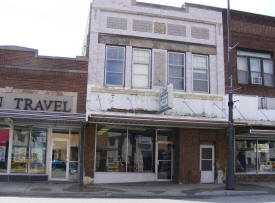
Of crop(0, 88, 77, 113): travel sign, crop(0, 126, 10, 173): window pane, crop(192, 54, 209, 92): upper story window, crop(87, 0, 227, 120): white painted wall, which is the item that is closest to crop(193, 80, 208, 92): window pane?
crop(192, 54, 209, 92): upper story window

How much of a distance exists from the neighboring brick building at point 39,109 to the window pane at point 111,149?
1076 millimetres

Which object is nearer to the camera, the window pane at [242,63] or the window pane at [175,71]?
the window pane at [175,71]

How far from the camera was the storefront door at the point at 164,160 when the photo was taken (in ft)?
57.3

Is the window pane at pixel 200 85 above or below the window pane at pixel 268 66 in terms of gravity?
below

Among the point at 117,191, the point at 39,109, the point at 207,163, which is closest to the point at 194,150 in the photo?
the point at 207,163

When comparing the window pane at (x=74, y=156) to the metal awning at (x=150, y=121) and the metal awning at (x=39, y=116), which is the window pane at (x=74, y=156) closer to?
the metal awning at (x=150, y=121)

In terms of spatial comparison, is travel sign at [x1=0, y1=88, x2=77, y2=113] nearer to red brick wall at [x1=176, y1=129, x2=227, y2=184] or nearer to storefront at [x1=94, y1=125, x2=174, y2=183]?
storefront at [x1=94, y1=125, x2=174, y2=183]

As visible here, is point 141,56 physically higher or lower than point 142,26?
lower

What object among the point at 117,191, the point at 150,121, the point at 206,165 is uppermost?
the point at 150,121

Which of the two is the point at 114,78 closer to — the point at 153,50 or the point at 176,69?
the point at 153,50

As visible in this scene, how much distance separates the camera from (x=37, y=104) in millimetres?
15633

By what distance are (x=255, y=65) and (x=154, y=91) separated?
6809 mm

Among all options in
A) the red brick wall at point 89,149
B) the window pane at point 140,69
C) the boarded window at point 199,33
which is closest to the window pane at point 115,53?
the window pane at point 140,69

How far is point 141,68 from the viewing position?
1744 centimetres
